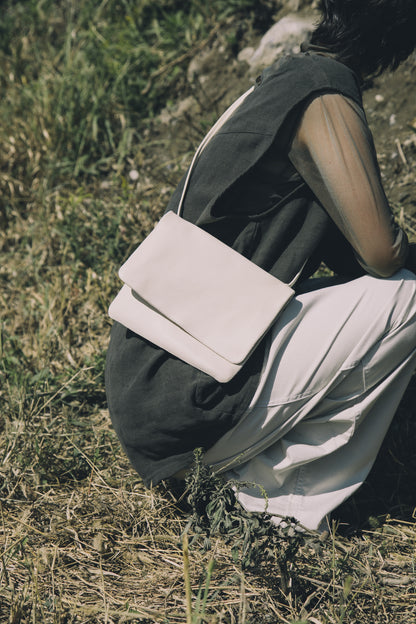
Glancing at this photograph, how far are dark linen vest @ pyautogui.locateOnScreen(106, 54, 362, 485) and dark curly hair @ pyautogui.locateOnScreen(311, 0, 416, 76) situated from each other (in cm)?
14

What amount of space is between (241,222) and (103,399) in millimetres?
1165

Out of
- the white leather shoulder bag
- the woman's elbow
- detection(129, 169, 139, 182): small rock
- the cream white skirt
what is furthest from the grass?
the woman's elbow

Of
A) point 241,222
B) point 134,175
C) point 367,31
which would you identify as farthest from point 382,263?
point 134,175

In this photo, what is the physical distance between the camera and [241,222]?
5.89ft

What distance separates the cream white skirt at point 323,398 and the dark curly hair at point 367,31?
25.3 inches

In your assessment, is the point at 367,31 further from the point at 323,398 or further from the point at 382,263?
the point at 323,398

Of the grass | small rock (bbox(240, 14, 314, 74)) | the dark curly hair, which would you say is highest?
the dark curly hair

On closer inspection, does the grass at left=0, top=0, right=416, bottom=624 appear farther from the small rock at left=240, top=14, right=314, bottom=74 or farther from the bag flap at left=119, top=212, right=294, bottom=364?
the bag flap at left=119, top=212, right=294, bottom=364

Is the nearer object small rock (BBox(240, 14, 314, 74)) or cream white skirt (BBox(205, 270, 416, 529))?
cream white skirt (BBox(205, 270, 416, 529))

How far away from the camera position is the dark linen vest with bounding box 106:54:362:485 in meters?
1.69

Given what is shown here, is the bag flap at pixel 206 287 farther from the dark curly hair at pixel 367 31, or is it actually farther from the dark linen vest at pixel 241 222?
the dark curly hair at pixel 367 31

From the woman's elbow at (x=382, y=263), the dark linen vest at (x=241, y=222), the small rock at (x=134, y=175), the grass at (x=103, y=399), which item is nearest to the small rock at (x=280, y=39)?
the grass at (x=103, y=399)

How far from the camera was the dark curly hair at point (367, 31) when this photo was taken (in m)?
1.77

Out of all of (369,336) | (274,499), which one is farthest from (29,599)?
(369,336)
